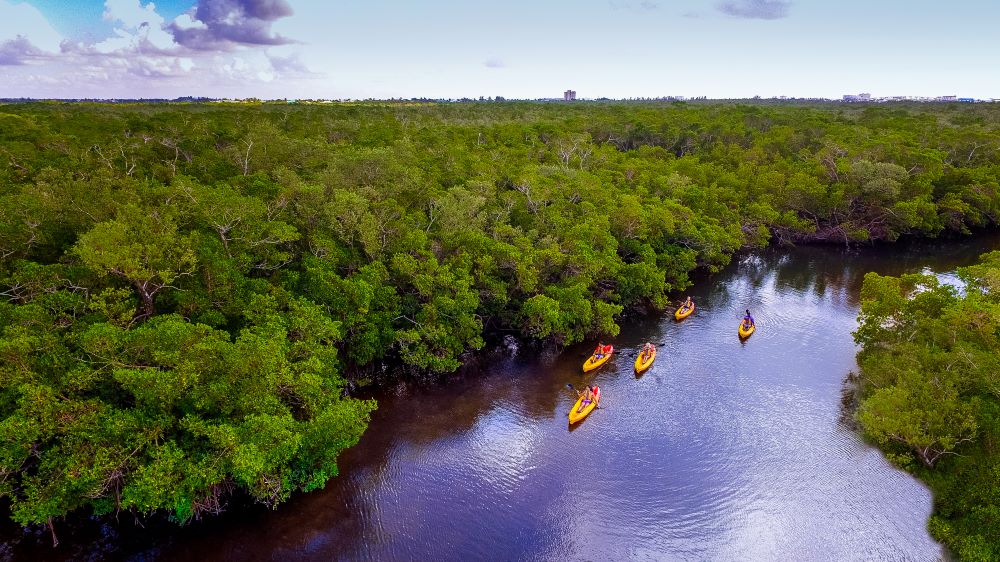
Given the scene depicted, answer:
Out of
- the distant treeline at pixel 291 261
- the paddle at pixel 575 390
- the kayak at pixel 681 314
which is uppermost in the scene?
the distant treeline at pixel 291 261

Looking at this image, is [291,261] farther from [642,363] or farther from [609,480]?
[642,363]

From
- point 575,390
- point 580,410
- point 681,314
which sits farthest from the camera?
point 681,314

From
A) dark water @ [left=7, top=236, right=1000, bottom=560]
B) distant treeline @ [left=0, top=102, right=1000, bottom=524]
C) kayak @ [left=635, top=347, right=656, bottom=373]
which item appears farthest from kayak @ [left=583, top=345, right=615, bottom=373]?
kayak @ [left=635, top=347, right=656, bottom=373]

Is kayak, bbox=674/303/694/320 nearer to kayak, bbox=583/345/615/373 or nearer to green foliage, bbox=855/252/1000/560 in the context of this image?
kayak, bbox=583/345/615/373

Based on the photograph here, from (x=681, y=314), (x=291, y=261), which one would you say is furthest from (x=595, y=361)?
(x=291, y=261)

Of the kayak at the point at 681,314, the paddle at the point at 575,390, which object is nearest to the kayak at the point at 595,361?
the paddle at the point at 575,390

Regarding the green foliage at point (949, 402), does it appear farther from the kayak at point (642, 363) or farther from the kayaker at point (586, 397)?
the kayaker at point (586, 397)
